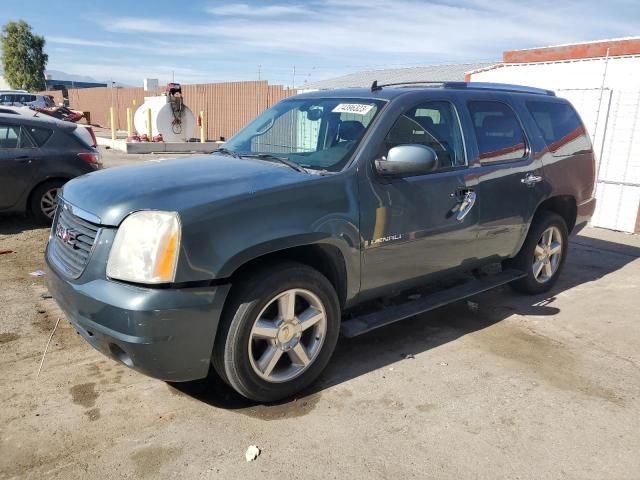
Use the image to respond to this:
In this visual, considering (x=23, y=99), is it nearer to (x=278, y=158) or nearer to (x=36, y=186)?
(x=36, y=186)

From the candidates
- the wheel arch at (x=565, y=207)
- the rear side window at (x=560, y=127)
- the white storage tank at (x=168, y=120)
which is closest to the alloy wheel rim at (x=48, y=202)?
the rear side window at (x=560, y=127)

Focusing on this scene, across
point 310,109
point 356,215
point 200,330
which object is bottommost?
point 200,330

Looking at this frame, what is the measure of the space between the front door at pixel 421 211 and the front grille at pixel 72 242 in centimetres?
164

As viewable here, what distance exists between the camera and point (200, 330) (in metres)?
2.82

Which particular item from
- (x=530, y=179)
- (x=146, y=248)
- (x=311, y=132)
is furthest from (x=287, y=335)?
(x=530, y=179)

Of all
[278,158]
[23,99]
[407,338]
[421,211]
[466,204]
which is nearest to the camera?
[278,158]

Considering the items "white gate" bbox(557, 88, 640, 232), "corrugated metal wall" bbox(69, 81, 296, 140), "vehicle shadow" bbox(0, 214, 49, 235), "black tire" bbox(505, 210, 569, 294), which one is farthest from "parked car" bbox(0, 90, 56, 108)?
"black tire" bbox(505, 210, 569, 294)

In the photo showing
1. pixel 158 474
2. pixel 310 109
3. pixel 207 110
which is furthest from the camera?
pixel 207 110

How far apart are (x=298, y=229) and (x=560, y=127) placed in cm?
347

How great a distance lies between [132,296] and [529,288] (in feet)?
13.0

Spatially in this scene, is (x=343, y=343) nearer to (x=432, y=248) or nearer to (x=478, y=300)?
(x=432, y=248)

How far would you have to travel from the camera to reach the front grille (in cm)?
299

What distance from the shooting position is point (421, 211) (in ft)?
12.5

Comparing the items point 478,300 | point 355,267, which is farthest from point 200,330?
point 478,300
